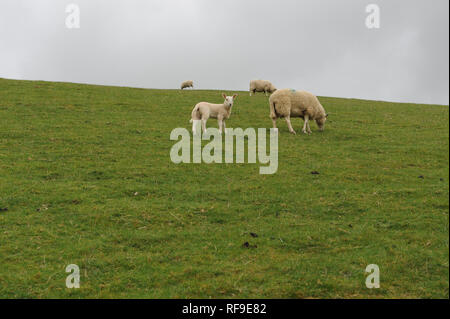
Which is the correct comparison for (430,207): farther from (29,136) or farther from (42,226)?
(29,136)

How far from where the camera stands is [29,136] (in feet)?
57.9

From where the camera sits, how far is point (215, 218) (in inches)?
394

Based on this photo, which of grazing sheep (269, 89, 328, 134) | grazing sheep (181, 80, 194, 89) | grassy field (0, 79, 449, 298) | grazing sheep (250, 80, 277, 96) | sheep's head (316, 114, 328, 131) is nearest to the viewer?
grassy field (0, 79, 449, 298)

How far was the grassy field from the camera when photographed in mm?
7062

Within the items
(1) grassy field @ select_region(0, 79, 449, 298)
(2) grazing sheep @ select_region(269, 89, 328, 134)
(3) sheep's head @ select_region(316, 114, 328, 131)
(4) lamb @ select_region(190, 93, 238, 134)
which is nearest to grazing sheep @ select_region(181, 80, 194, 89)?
(3) sheep's head @ select_region(316, 114, 328, 131)

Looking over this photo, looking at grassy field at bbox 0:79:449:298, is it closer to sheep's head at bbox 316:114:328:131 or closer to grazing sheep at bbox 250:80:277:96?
sheep's head at bbox 316:114:328:131

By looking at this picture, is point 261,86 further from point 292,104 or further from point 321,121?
point 292,104

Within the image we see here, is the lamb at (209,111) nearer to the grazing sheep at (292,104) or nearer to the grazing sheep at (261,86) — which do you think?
the grazing sheep at (292,104)

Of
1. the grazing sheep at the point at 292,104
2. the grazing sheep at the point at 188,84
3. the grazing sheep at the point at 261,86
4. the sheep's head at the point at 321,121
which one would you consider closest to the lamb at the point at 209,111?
the grazing sheep at the point at 292,104

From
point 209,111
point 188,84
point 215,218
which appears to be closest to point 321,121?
point 209,111

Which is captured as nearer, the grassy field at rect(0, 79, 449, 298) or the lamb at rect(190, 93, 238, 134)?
the grassy field at rect(0, 79, 449, 298)

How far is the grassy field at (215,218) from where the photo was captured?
706cm
